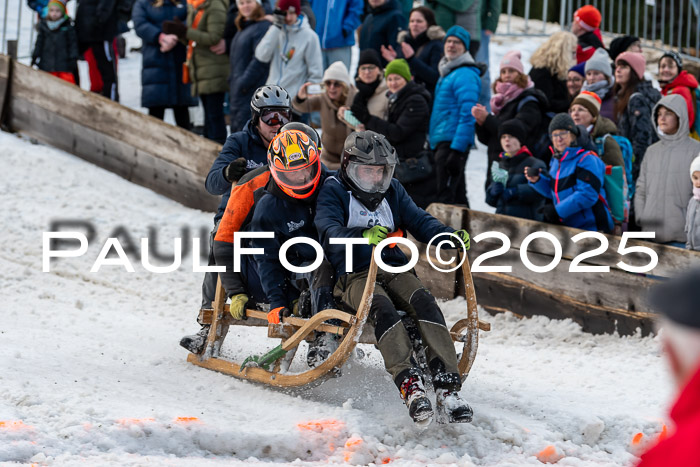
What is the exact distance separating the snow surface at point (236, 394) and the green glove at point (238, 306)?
436mm

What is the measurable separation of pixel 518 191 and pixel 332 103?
2.10 metres

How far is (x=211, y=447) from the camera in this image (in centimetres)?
499

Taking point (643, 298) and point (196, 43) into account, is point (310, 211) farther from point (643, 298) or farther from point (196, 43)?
point (196, 43)

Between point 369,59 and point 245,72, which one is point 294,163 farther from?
point 245,72

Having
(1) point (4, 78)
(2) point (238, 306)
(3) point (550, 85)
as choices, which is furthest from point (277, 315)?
(1) point (4, 78)

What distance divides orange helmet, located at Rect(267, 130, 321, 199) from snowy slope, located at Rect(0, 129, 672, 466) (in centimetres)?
125

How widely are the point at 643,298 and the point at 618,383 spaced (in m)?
0.90

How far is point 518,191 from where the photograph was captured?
794 cm

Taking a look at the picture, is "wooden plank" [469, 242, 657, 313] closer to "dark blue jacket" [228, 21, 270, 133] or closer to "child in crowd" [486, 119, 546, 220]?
"child in crowd" [486, 119, 546, 220]

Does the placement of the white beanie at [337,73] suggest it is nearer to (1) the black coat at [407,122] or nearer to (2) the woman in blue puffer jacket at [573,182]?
(1) the black coat at [407,122]

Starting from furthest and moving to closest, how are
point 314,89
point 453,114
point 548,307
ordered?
point 314,89 → point 453,114 → point 548,307

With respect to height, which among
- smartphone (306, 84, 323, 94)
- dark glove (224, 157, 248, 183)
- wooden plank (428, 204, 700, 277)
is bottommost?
wooden plank (428, 204, 700, 277)

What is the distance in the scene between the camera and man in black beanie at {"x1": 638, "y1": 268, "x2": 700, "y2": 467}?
5.16 feet

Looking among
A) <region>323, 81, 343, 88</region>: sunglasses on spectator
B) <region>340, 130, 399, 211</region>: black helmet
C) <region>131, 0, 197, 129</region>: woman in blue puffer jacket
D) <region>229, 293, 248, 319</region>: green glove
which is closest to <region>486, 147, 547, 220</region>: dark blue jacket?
<region>323, 81, 343, 88</region>: sunglasses on spectator
